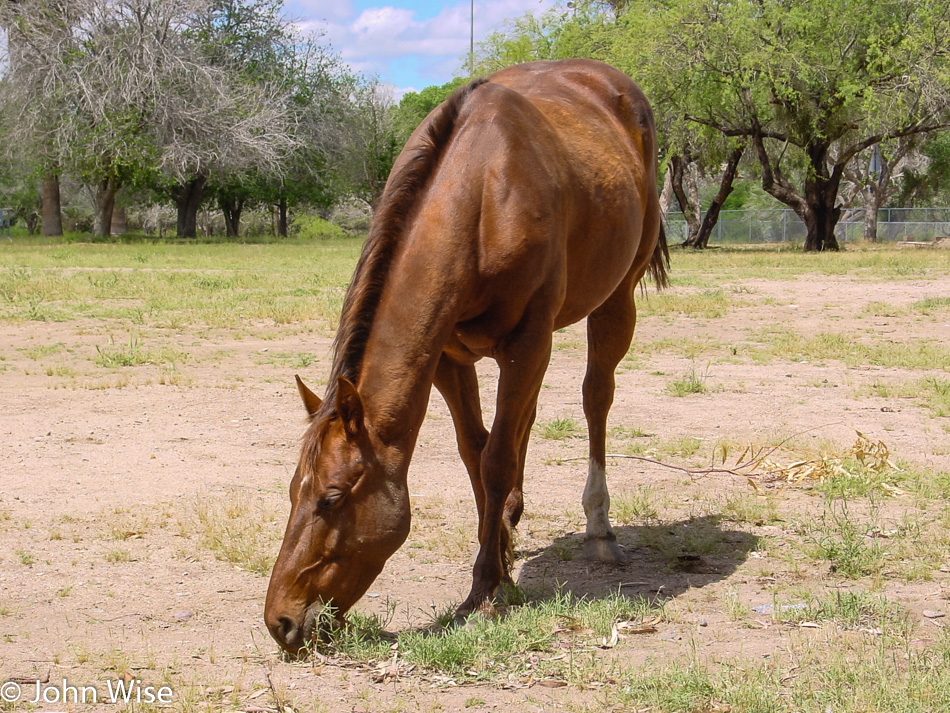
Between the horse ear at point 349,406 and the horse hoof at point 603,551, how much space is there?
176cm

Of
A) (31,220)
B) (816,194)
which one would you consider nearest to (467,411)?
(816,194)

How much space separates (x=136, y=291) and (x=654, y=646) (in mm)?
12090

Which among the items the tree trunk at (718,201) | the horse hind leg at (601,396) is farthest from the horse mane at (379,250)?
the tree trunk at (718,201)

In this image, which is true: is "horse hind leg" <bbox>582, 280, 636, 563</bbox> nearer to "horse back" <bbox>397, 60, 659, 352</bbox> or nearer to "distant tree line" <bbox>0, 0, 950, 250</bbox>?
"horse back" <bbox>397, 60, 659, 352</bbox>

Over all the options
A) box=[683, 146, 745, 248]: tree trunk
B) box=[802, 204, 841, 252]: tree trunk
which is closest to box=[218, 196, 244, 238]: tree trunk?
box=[683, 146, 745, 248]: tree trunk

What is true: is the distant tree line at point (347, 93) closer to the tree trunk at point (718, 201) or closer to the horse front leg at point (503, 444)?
the tree trunk at point (718, 201)

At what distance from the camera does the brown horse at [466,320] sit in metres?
3.20

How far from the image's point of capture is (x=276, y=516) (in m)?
4.88

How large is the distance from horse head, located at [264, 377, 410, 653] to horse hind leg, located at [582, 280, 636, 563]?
1.57 metres

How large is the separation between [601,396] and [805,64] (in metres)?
21.8

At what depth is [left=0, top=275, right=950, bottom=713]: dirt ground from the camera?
3174mm

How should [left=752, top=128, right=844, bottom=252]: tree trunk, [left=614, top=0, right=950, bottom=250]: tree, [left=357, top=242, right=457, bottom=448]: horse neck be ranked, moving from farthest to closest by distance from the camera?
[left=752, top=128, right=844, bottom=252]: tree trunk
[left=614, top=0, right=950, bottom=250]: tree
[left=357, top=242, right=457, bottom=448]: horse neck

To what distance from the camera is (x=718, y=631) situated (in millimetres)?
3553

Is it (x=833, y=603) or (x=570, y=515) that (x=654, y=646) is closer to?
(x=833, y=603)
